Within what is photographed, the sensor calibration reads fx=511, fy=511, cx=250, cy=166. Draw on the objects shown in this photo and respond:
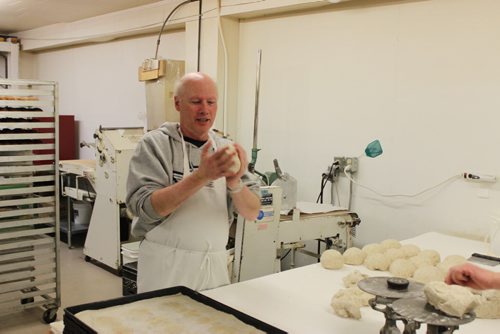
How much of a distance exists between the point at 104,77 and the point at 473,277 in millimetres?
6050

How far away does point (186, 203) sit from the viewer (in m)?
1.94

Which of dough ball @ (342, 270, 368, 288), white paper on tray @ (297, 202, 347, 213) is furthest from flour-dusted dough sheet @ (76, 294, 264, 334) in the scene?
white paper on tray @ (297, 202, 347, 213)

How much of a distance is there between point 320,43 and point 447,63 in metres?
1.08

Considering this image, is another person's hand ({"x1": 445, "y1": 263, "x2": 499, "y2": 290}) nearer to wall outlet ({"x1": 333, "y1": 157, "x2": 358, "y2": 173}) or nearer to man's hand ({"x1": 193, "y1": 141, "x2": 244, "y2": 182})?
man's hand ({"x1": 193, "y1": 141, "x2": 244, "y2": 182})

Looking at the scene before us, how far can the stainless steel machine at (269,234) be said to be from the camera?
3.07m

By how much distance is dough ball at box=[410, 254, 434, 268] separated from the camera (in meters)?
2.30

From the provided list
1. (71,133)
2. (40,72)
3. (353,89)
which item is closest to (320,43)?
(353,89)

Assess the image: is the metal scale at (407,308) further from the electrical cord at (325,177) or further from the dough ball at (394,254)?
the electrical cord at (325,177)

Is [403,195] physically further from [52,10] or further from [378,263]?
[52,10]

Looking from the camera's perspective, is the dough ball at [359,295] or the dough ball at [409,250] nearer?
the dough ball at [359,295]

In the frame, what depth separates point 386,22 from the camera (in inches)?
141

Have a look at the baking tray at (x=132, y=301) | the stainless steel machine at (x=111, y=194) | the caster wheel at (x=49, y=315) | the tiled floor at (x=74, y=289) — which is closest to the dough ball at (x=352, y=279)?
the baking tray at (x=132, y=301)

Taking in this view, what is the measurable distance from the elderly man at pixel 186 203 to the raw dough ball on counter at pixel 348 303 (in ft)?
1.49

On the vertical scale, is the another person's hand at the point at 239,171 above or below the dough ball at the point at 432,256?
above
